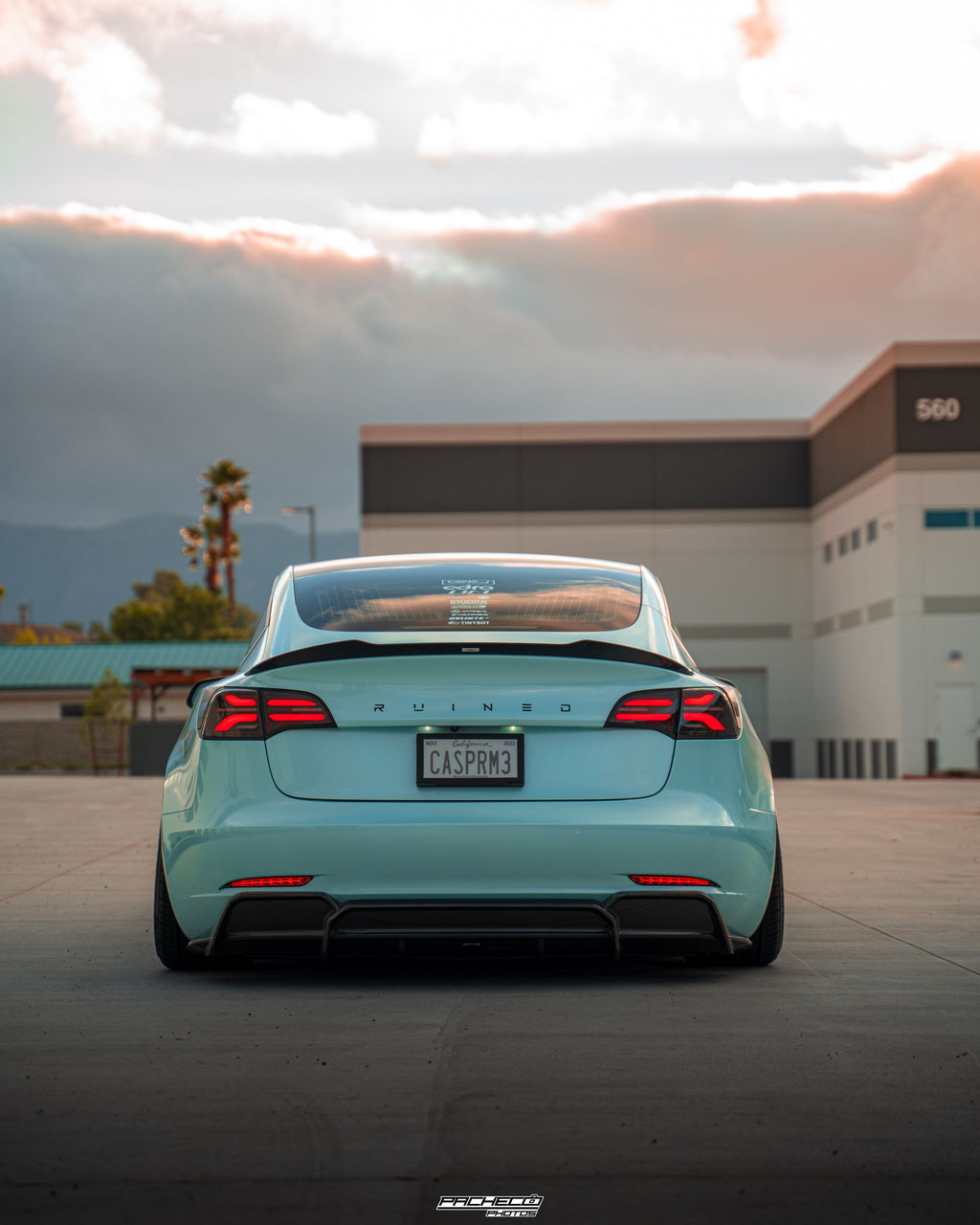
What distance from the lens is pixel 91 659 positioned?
5812 cm

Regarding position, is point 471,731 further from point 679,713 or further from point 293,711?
point 679,713

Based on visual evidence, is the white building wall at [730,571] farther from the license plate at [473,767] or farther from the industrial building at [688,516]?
the license plate at [473,767]

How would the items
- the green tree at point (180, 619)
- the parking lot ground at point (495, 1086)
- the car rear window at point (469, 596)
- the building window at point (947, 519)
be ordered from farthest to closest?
1. the green tree at point (180, 619)
2. the building window at point (947, 519)
3. the car rear window at point (469, 596)
4. the parking lot ground at point (495, 1086)

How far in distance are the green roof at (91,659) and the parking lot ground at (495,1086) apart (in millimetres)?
50137

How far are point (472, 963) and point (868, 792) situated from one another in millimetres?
19409

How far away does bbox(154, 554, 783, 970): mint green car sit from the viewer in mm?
5273

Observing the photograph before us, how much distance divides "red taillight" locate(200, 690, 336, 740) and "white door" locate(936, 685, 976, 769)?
A: 3400cm

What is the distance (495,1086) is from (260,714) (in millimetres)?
1748

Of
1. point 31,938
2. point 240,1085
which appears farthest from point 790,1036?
point 31,938

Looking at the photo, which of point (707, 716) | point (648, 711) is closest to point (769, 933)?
point (707, 716)

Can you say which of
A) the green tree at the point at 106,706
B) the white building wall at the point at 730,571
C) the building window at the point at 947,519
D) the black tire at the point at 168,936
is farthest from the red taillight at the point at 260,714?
the green tree at the point at 106,706

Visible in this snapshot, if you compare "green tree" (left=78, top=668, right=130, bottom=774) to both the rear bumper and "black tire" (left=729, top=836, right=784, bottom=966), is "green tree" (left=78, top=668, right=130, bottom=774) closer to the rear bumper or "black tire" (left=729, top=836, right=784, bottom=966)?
"black tire" (left=729, top=836, right=784, bottom=966)

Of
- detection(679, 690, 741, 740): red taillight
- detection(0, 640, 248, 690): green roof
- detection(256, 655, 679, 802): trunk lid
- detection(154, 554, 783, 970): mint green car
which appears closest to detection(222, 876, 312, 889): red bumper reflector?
detection(154, 554, 783, 970): mint green car

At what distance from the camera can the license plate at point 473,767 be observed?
17.5 ft
